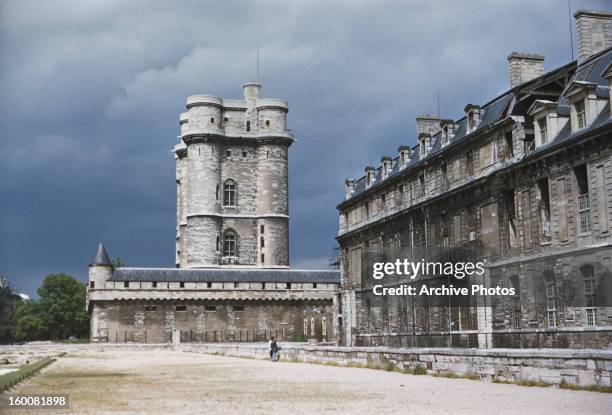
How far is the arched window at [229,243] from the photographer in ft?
247

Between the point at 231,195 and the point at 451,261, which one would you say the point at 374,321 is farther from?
the point at 231,195

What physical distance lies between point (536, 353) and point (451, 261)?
1876 cm

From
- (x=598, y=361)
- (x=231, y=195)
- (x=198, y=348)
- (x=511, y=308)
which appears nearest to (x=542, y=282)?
(x=511, y=308)

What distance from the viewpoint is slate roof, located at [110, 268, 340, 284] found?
6638 cm

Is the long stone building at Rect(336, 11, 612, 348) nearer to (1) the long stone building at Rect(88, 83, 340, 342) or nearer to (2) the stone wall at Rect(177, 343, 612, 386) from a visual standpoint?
(2) the stone wall at Rect(177, 343, 612, 386)

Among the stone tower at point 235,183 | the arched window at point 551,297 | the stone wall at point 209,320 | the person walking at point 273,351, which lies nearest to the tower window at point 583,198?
the arched window at point 551,297

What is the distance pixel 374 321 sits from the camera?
42.4 metres

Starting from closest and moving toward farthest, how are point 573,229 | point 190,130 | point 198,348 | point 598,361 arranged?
point 598,361
point 573,229
point 198,348
point 190,130

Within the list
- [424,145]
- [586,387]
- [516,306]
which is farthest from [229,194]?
[586,387]

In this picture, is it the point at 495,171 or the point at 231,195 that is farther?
the point at 231,195

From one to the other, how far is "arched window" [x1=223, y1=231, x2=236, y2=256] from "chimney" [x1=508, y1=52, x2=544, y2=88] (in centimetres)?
4486

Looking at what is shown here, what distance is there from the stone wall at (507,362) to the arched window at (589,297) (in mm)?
6848

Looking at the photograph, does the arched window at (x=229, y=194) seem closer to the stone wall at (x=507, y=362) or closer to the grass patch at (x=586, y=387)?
the stone wall at (x=507, y=362)

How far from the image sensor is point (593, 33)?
99.0 feet
